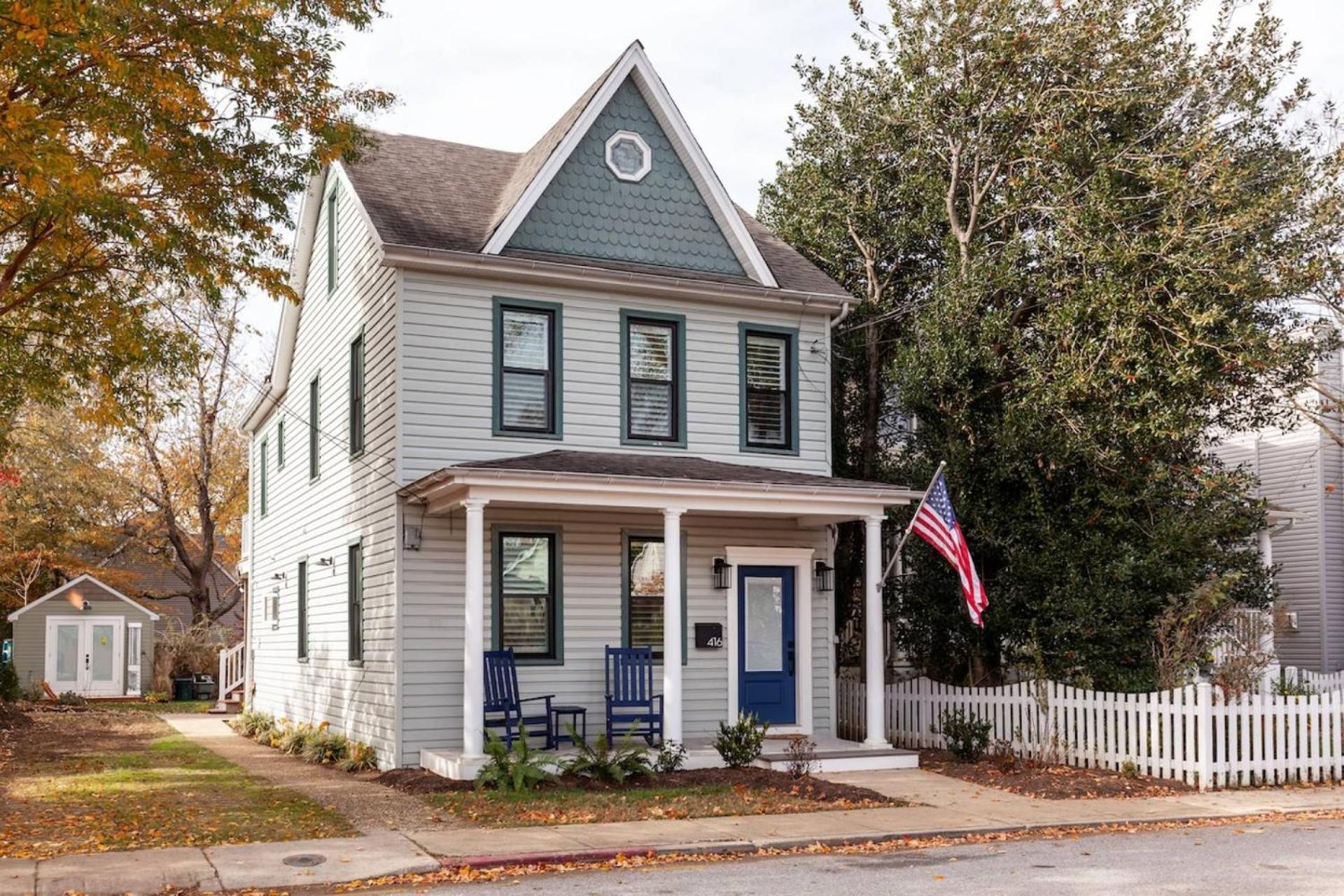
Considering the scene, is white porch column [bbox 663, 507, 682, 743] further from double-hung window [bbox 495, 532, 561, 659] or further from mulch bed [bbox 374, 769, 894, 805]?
double-hung window [bbox 495, 532, 561, 659]

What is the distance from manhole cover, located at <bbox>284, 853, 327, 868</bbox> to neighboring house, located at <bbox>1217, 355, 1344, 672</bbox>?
882 inches

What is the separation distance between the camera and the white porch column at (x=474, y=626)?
13.8m

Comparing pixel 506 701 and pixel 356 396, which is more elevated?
pixel 356 396

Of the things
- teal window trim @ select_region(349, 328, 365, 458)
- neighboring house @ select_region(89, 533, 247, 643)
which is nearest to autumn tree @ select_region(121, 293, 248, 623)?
neighboring house @ select_region(89, 533, 247, 643)

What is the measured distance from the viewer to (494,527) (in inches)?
607

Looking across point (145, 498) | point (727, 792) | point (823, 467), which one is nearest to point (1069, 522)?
point (823, 467)

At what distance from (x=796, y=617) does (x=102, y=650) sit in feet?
80.7

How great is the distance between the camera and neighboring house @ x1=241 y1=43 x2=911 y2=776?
15.0m

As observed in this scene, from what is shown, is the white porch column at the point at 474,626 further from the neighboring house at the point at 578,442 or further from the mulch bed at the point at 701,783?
the mulch bed at the point at 701,783

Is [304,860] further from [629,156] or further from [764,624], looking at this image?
[629,156]

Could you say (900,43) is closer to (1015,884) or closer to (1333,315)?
(1333,315)

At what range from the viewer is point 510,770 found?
13.1 metres

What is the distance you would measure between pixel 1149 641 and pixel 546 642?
7.85 meters

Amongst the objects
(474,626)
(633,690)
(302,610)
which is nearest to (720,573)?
(633,690)
